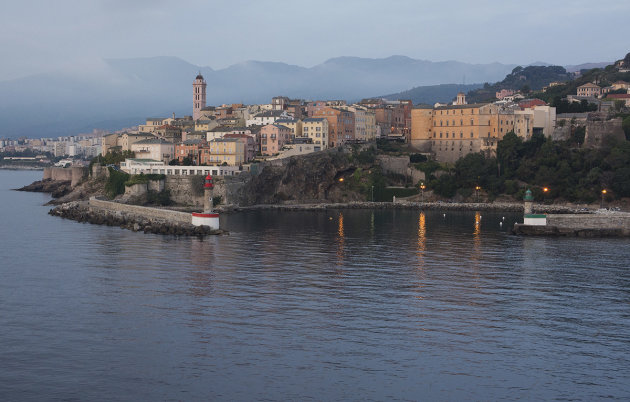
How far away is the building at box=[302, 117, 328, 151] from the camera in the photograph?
7194cm

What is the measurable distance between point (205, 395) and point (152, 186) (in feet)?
163

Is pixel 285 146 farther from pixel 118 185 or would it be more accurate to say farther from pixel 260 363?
pixel 260 363

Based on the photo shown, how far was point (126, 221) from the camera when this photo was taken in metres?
48.6

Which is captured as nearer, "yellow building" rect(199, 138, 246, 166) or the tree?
the tree

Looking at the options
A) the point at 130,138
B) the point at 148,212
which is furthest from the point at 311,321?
the point at 130,138

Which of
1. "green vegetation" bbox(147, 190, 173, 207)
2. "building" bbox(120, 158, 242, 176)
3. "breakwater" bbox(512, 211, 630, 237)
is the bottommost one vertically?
"breakwater" bbox(512, 211, 630, 237)

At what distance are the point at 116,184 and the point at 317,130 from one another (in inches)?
849

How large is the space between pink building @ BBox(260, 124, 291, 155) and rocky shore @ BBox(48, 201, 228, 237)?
20048 millimetres

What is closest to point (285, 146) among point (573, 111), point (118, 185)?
point (118, 185)

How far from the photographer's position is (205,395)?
1586 cm

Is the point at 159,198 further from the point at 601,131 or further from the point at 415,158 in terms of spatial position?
the point at 601,131

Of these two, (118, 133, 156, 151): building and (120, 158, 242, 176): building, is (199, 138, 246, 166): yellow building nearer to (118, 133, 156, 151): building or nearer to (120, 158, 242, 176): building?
(120, 158, 242, 176): building

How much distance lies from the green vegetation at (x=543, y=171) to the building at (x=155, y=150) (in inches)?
1097

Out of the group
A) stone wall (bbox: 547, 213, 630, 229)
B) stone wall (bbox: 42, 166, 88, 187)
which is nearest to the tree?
stone wall (bbox: 547, 213, 630, 229)
